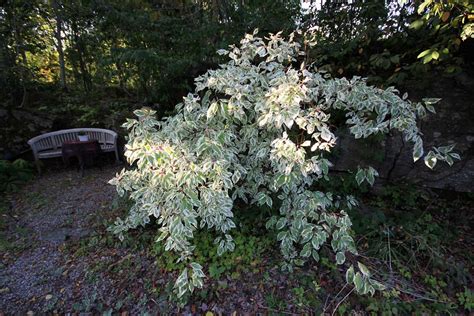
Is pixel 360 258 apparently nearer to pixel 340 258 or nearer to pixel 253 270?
pixel 340 258

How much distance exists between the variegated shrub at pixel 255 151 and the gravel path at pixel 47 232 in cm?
90

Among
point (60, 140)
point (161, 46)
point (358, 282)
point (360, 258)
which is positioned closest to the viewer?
point (358, 282)

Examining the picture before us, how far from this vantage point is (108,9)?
3.24m

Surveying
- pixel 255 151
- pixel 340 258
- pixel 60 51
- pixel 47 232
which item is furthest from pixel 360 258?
pixel 60 51

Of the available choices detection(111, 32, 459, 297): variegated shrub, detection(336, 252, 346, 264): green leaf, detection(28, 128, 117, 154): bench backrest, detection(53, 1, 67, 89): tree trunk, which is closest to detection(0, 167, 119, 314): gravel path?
detection(28, 128, 117, 154): bench backrest

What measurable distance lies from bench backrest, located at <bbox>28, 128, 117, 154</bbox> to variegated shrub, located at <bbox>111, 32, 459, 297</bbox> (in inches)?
110

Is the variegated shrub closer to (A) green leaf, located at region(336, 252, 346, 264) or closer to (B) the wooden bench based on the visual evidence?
(A) green leaf, located at region(336, 252, 346, 264)

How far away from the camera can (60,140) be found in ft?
14.7

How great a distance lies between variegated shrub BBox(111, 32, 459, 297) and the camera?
1.56 m

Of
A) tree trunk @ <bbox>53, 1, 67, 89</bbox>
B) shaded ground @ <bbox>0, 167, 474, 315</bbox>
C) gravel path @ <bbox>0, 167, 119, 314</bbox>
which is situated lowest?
gravel path @ <bbox>0, 167, 119, 314</bbox>

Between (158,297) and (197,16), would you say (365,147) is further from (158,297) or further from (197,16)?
(197,16)

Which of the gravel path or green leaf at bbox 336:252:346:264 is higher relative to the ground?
green leaf at bbox 336:252:346:264

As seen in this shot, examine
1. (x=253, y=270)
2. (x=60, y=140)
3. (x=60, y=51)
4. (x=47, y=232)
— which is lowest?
(x=47, y=232)

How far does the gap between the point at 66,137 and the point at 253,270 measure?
163 inches
